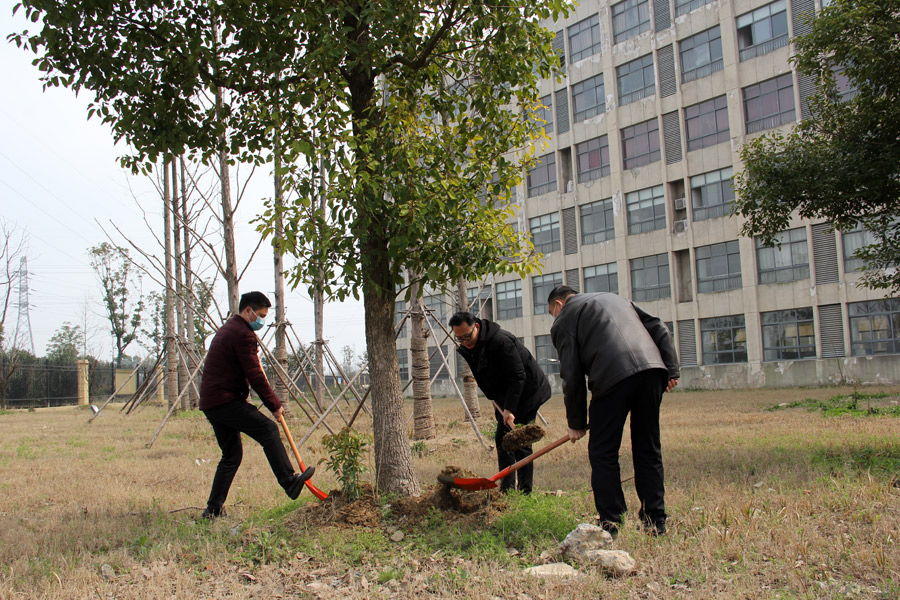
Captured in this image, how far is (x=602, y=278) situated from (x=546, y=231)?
4338mm

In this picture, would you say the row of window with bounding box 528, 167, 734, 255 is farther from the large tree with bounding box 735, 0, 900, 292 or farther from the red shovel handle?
the red shovel handle

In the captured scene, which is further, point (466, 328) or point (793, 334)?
point (793, 334)

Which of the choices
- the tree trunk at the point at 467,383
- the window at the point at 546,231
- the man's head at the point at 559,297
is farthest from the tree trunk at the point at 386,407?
the window at the point at 546,231

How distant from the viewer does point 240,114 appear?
20.0ft

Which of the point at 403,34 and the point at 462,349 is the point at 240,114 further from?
the point at 462,349

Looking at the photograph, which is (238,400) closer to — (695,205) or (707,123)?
(695,205)

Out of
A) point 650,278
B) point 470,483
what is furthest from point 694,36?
point 470,483

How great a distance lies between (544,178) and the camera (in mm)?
35094

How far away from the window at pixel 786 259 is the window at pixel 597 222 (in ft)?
22.8

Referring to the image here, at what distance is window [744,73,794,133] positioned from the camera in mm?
25781

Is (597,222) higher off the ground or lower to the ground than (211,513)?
higher

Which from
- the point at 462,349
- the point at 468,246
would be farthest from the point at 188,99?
the point at 462,349

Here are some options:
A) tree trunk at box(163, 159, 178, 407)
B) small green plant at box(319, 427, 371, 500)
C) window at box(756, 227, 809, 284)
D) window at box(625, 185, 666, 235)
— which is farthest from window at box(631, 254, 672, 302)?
small green plant at box(319, 427, 371, 500)

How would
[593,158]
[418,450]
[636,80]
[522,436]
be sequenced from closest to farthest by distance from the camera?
[522,436]
[418,450]
[636,80]
[593,158]
